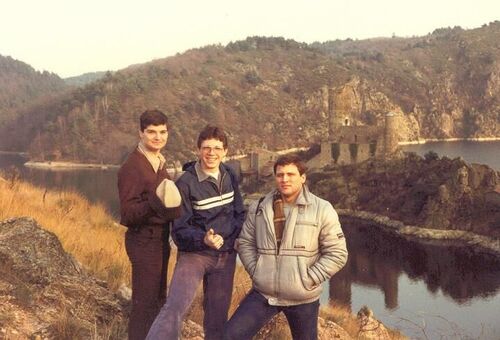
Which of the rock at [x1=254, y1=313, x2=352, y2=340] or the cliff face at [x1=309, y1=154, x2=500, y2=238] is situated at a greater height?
the rock at [x1=254, y1=313, x2=352, y2=340]

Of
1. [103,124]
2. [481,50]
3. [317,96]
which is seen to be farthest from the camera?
[481,50]

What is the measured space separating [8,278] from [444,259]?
44373 millimetres

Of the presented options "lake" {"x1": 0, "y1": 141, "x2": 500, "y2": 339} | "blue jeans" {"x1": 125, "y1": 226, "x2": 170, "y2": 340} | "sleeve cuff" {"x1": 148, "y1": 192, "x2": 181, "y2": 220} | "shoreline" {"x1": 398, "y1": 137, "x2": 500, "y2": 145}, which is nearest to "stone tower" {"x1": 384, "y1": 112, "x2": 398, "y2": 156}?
"lake" {"x1": 0, "y1": 141, "x2": 500, "y2": 339}

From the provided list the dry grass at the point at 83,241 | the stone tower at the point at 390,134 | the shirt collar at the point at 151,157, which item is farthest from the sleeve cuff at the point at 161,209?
the stone tower at the point at 390,134

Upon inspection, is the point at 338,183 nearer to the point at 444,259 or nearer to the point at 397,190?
the point at 397,190

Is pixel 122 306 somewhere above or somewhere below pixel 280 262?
below

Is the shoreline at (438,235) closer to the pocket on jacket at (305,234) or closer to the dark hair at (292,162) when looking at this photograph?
the dark hair at (292,162)

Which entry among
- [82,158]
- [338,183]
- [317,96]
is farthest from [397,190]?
[317,96]

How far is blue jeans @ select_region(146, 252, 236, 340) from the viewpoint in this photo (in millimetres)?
4551

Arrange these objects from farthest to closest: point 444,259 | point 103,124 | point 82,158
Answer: point 103,124 < point 82,158 < point 444,259

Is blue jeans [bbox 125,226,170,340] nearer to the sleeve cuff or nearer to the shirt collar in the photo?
the sleeve cuff

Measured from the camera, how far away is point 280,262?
4699 mm

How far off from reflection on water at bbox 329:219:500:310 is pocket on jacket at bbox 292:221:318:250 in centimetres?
2685

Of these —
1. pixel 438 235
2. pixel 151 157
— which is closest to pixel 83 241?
pixel 151 157
